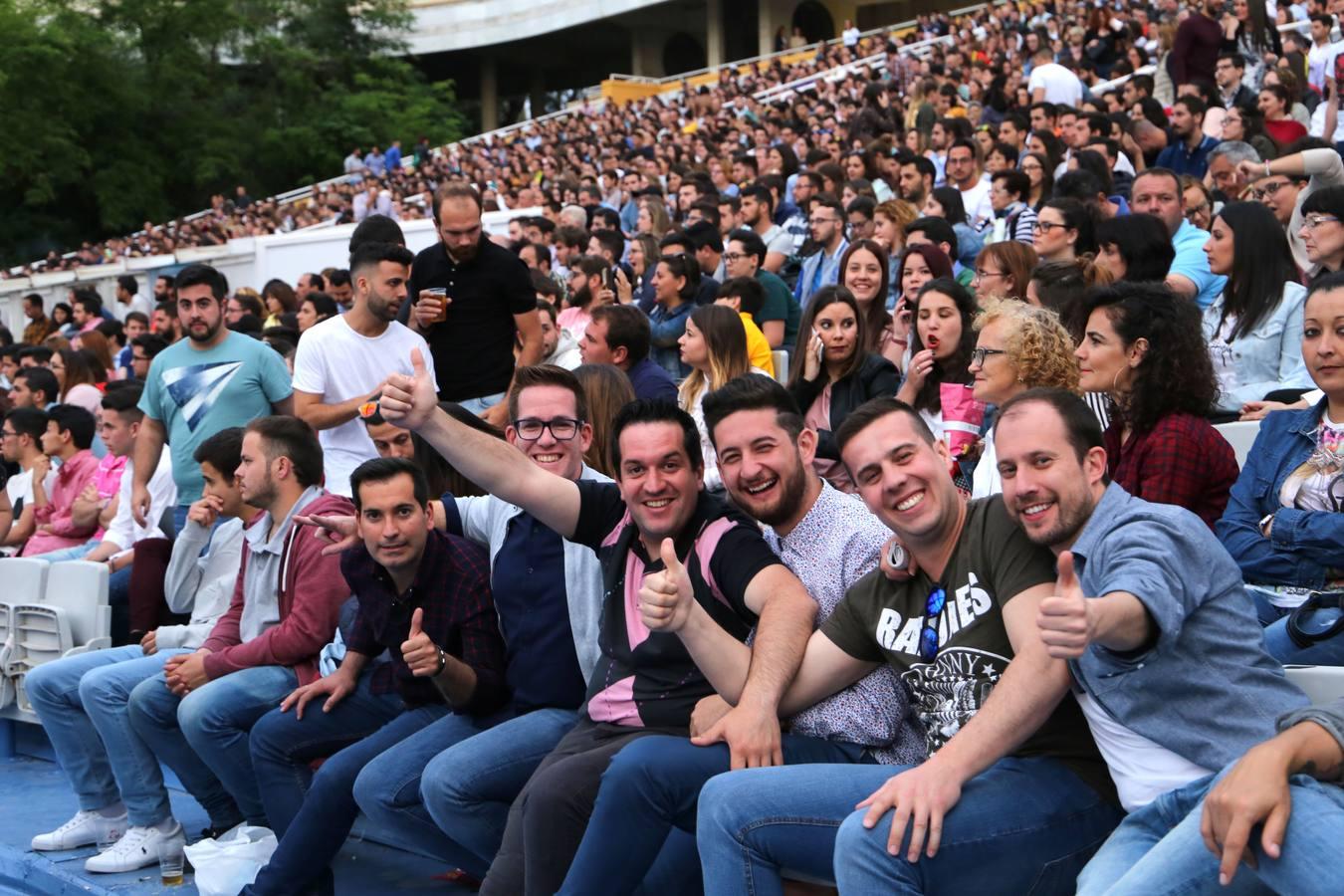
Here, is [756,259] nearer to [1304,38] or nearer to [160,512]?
A: [160,512]

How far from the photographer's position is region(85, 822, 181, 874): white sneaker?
575 centimetres

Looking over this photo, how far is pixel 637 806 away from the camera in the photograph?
367cm

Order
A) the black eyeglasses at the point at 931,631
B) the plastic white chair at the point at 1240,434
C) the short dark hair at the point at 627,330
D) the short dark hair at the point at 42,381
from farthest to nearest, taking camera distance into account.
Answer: the short dark hair at the point at 42,381
the short dark hair at the point at 627,330
the plastic white chair at the point at 1240,434
the black eyeglasses at the point at 931,631

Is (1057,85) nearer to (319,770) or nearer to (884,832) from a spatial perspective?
(319,770)

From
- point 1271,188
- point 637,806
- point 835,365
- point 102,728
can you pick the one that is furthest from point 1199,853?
point 1271,188

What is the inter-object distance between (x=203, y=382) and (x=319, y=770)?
268 centimetres

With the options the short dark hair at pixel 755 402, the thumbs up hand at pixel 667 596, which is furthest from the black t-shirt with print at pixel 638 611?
the thumbs up hand at pixel 667 596

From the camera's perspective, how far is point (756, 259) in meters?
10.0

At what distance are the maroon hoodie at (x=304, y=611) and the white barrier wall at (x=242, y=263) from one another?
44.2ft

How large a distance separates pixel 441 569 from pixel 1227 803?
2776 millimetres

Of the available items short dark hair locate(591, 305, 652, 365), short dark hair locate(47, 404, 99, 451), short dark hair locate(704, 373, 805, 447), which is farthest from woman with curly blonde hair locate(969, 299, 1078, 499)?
short dark hair locate(47, 404, 99, 451)

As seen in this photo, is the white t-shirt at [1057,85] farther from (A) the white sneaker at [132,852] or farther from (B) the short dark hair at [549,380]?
(A) the white sneaker at [132,852]

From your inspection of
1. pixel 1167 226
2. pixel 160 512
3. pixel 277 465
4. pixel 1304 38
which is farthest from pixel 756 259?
pixel 1304 38

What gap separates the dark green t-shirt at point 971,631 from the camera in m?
3.36
